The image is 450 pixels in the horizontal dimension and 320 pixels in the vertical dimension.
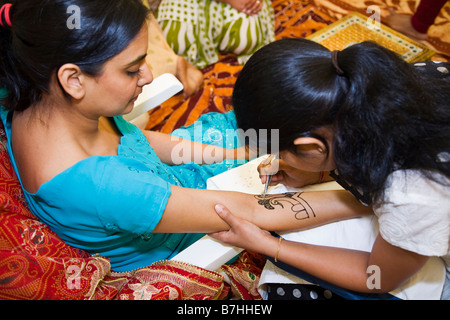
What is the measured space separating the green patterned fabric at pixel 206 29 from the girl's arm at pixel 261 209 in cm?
144

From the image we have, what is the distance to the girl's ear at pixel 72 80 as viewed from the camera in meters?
0.88

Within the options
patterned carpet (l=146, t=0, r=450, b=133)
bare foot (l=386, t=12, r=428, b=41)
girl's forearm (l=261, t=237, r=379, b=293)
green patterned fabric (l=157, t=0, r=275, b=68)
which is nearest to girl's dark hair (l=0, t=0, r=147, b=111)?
girl's forearm (l=261, t=237, r=379, b=293)

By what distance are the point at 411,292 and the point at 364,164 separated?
389mm

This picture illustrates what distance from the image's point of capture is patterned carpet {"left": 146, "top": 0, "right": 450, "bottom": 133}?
2066 mm

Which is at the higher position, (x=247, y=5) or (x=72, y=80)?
(x=72, y=80)

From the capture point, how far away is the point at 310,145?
0.87m

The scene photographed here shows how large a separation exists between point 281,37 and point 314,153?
5.91ft

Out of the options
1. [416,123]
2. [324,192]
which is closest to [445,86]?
[416,123]

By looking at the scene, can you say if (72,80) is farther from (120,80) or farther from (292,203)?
(292,203)

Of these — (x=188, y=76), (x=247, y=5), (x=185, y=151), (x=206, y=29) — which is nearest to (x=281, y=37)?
(x=247, y=5)

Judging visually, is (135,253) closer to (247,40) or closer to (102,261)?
(102,261)

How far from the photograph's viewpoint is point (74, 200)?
915mm

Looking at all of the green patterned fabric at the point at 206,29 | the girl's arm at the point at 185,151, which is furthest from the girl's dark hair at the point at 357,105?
the green patterned fabric at the point at 206,29

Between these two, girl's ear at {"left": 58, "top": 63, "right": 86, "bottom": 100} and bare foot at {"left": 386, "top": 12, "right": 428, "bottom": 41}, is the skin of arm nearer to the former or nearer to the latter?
bare foot at {"left": 386, "top": 12, "right": 428, "bottom": 41}
